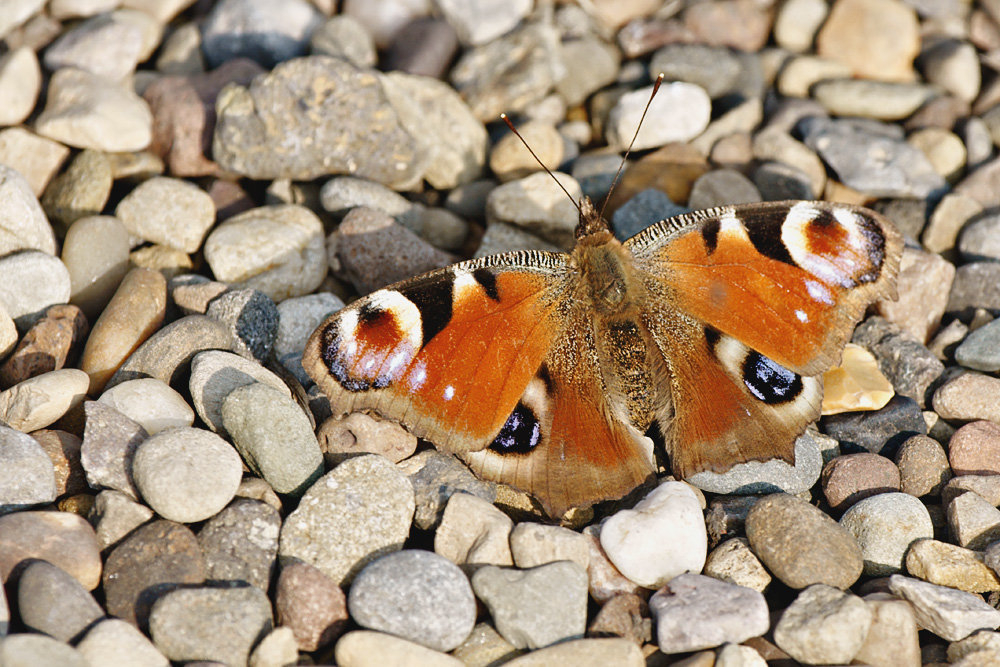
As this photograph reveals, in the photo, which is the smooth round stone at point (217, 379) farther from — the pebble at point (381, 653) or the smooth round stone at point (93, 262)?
the pebble at point (381, 653)

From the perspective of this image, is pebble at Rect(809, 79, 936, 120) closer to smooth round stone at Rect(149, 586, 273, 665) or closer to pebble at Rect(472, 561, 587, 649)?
pebble at Rect(472, 561, 587, 649)

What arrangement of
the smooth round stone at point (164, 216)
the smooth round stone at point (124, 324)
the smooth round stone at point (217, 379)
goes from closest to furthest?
1. the smooth round stone at point (217, 379)
2. the smooth round stone at point (124, 324)
3. the smooth round stone at point (164, 216)

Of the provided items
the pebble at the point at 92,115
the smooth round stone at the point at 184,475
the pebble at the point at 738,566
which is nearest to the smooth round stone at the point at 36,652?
the smooth round stone at the point at 184,475

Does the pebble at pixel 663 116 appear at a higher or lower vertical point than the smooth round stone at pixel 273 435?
higher

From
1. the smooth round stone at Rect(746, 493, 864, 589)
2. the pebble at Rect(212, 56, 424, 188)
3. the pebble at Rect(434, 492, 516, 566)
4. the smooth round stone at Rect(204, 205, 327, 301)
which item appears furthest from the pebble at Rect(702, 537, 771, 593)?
the pebble at Rect(212, 56, 424, 188)

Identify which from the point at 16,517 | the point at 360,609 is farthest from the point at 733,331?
the point at 16,517

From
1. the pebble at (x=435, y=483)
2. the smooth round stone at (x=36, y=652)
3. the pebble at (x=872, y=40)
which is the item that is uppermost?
the pebble at (x=872, y=40)

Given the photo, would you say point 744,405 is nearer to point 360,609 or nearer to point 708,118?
point 360,609
